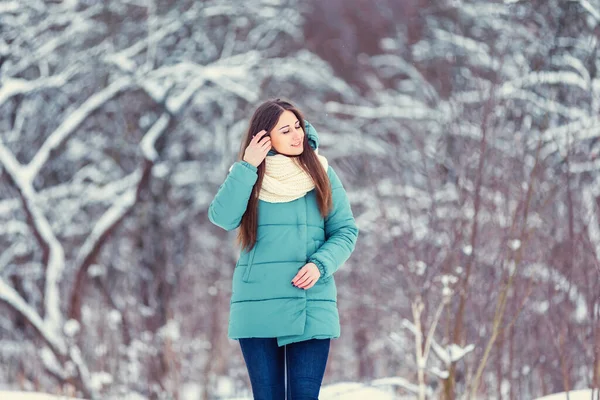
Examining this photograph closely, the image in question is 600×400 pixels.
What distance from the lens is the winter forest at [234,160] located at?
21.0 feet

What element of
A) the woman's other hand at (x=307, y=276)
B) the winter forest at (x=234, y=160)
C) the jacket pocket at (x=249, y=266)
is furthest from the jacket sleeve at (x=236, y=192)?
the winter forest at (x=234, y=160)

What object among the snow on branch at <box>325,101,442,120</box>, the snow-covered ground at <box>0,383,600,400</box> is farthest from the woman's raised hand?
the snow on branch at <box>325,101,442,120</box>

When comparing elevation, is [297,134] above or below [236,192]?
above

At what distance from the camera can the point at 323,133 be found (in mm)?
12359

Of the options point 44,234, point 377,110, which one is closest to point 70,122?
point 44,234

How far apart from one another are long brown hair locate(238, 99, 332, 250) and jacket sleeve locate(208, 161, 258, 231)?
0.13 ft

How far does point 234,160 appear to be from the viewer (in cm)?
999

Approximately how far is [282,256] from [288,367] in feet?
1.16

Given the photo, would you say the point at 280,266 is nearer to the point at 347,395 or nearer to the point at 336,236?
the point at 336,236

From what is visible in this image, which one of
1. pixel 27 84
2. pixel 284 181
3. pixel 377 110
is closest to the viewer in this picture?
pixel 284 181

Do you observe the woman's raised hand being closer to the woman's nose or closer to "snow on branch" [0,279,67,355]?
the woman's nose

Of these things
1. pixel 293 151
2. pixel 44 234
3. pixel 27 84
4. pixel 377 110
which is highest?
pixel 27 84

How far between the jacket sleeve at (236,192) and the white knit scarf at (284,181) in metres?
0.07

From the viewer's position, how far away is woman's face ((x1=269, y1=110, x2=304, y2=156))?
9.80 feet
